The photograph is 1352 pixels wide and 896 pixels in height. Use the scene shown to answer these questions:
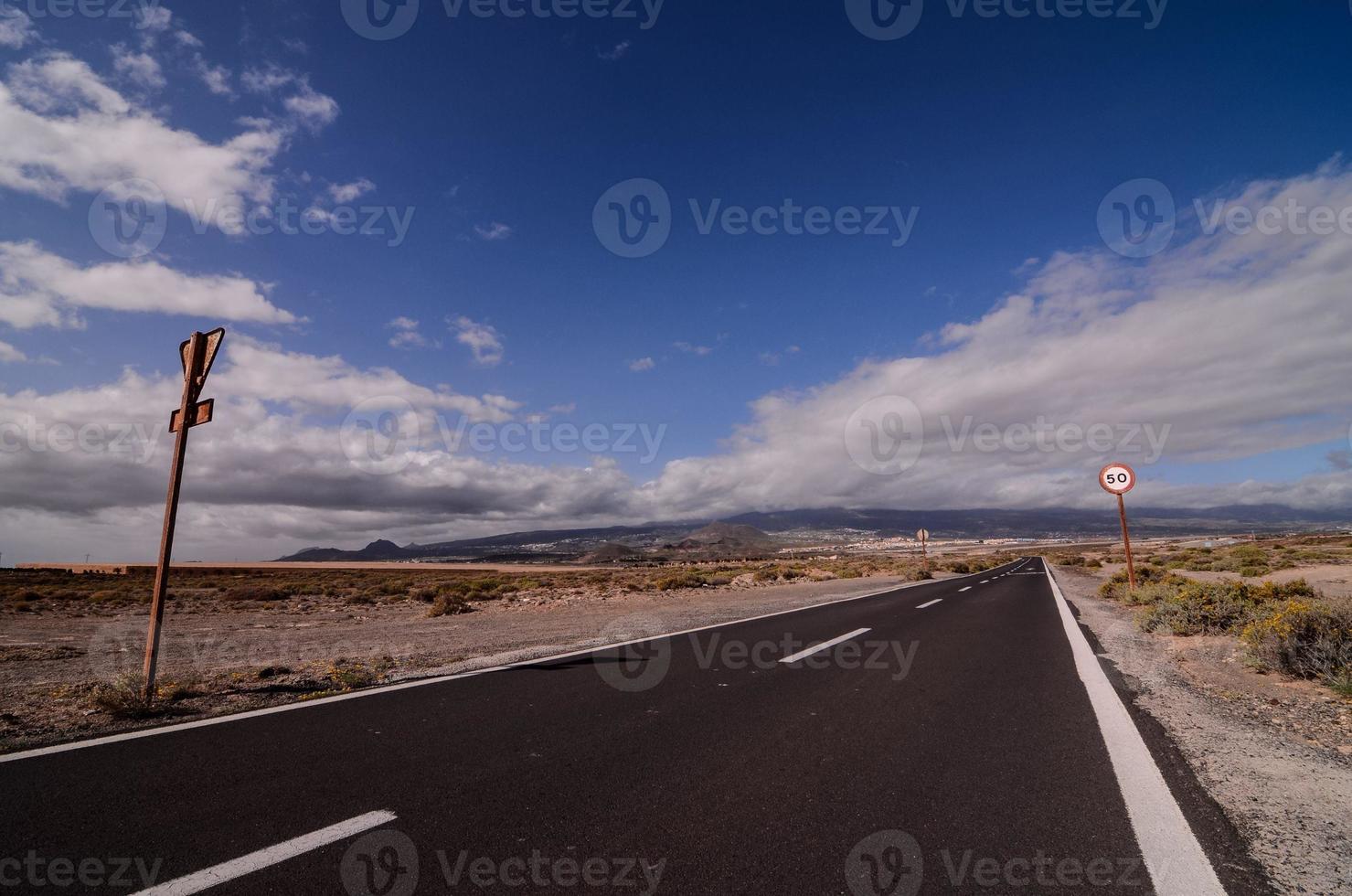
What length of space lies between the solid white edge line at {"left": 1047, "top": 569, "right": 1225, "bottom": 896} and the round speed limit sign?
12314 mm

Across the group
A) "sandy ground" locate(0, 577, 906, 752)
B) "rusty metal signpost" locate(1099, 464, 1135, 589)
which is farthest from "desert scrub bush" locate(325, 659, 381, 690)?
"rusty metal signpost" locate(1099, 464, 1135, 589)

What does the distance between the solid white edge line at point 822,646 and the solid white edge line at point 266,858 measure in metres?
6.44

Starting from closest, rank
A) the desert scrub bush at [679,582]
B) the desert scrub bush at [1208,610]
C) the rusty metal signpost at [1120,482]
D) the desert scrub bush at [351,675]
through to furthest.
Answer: the desert scrub bush at [351,675]
the desert scrub bush at [1208,610]
the rusty metal signpost at [1120,482]
the desert scrub bush at [679,582]

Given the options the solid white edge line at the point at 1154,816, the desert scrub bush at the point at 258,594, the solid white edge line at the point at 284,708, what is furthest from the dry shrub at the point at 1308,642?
the desert scrub bush at the point at 258,594

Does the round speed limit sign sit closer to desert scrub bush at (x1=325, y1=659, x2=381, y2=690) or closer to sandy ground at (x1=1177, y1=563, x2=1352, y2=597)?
sandy ground at (x1=1177, y1=563, x2=1352, y2=597)

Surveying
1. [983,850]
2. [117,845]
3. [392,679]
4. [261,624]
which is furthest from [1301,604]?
[261,624]

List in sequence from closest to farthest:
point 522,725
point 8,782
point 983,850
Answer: point 983,850 → point 8,782 → point 522,725

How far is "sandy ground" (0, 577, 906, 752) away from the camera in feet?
22.2

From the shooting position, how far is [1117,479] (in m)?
17.1

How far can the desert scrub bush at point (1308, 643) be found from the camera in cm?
729

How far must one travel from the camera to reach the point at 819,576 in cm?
4253

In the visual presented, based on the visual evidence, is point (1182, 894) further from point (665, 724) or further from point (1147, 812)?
point (665, 724)

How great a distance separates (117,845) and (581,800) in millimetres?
2541

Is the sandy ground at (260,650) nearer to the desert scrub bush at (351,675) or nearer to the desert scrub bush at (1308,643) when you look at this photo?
the desert scrub bush at (351,675)
